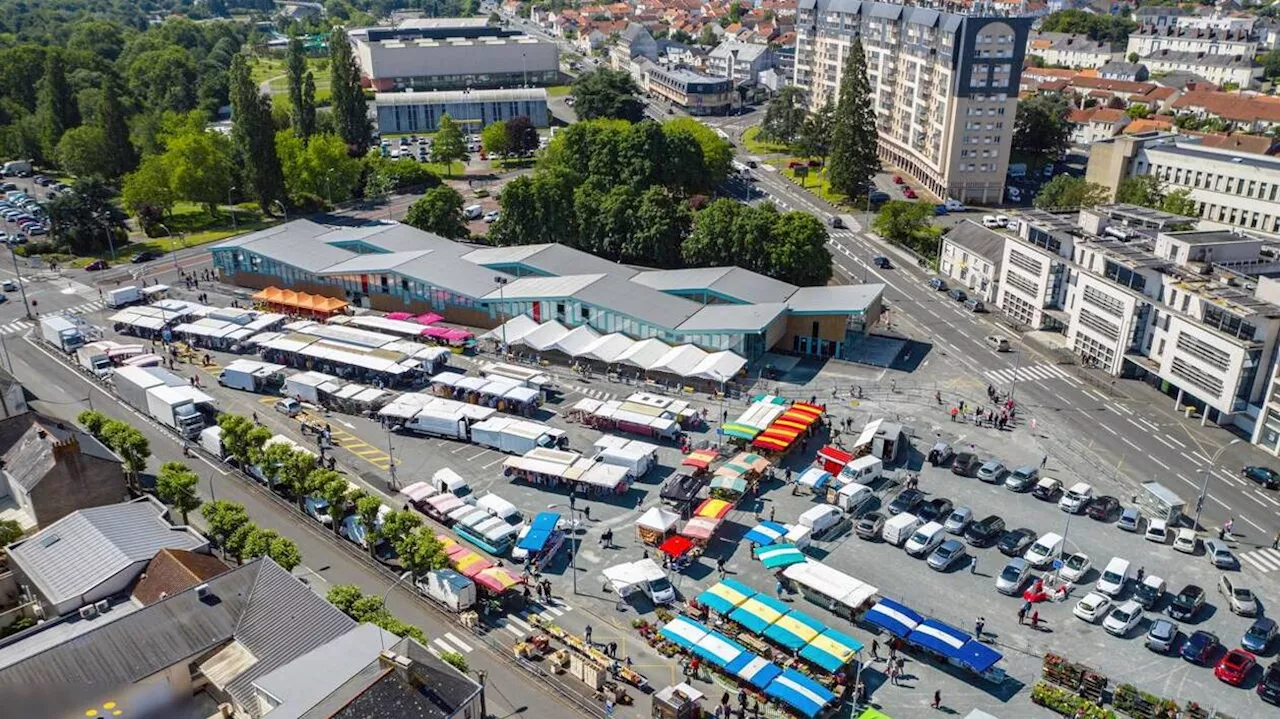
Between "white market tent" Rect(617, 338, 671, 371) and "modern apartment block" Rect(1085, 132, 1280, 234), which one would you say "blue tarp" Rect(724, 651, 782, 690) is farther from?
"modern apartment block" Rect(1085, 132, 1280, 234)

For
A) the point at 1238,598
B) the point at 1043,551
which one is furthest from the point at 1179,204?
the point at 1043,551

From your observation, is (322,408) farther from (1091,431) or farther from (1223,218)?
(1223,218)

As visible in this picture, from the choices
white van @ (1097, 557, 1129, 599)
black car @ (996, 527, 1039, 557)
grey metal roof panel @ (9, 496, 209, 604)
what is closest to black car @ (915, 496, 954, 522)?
black car @ (996, 527, 1039, 557)

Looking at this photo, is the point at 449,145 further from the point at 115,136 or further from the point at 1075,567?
the point at 1075,567

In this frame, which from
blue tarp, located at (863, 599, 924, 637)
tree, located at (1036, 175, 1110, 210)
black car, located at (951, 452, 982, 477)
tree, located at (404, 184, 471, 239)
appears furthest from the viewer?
tree, located at (1036, 175, 1110, 210)

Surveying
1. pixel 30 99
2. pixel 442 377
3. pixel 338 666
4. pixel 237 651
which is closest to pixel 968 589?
pixel 338 666

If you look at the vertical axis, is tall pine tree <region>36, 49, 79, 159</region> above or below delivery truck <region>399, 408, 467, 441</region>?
above

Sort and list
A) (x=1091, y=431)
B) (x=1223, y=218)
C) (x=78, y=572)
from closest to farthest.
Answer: (x=78, y=572), (x=1091, y=431), (x=1223, y=218)
